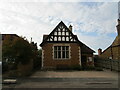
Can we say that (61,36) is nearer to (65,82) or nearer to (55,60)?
(55,60)

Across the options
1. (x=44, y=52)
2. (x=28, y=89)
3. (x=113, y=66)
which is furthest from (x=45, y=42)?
(x=28, y=89)

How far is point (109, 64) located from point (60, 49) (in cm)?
737

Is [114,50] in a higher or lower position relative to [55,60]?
higher

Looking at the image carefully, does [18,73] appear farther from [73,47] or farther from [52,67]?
[73,47]

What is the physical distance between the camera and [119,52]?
84.0ft

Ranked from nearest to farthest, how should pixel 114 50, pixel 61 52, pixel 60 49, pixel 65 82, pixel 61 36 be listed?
pixel 65 82 < pixel 61 52 < pixel 60 49 < pixel 61 36 < pixel 114 50

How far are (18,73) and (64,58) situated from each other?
28.6 ft

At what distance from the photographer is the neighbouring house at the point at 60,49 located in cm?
2088

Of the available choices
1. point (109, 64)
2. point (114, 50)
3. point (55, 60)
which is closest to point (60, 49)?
point (55, 60)

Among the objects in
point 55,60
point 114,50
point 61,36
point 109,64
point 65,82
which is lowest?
point 65,82

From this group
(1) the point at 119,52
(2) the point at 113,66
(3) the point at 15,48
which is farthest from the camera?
(1) the point at 119,52

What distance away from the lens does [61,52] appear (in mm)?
21031

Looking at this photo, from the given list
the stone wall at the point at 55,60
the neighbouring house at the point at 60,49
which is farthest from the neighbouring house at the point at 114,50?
the stone wall at the point at 55,60

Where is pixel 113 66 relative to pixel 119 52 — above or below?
below
